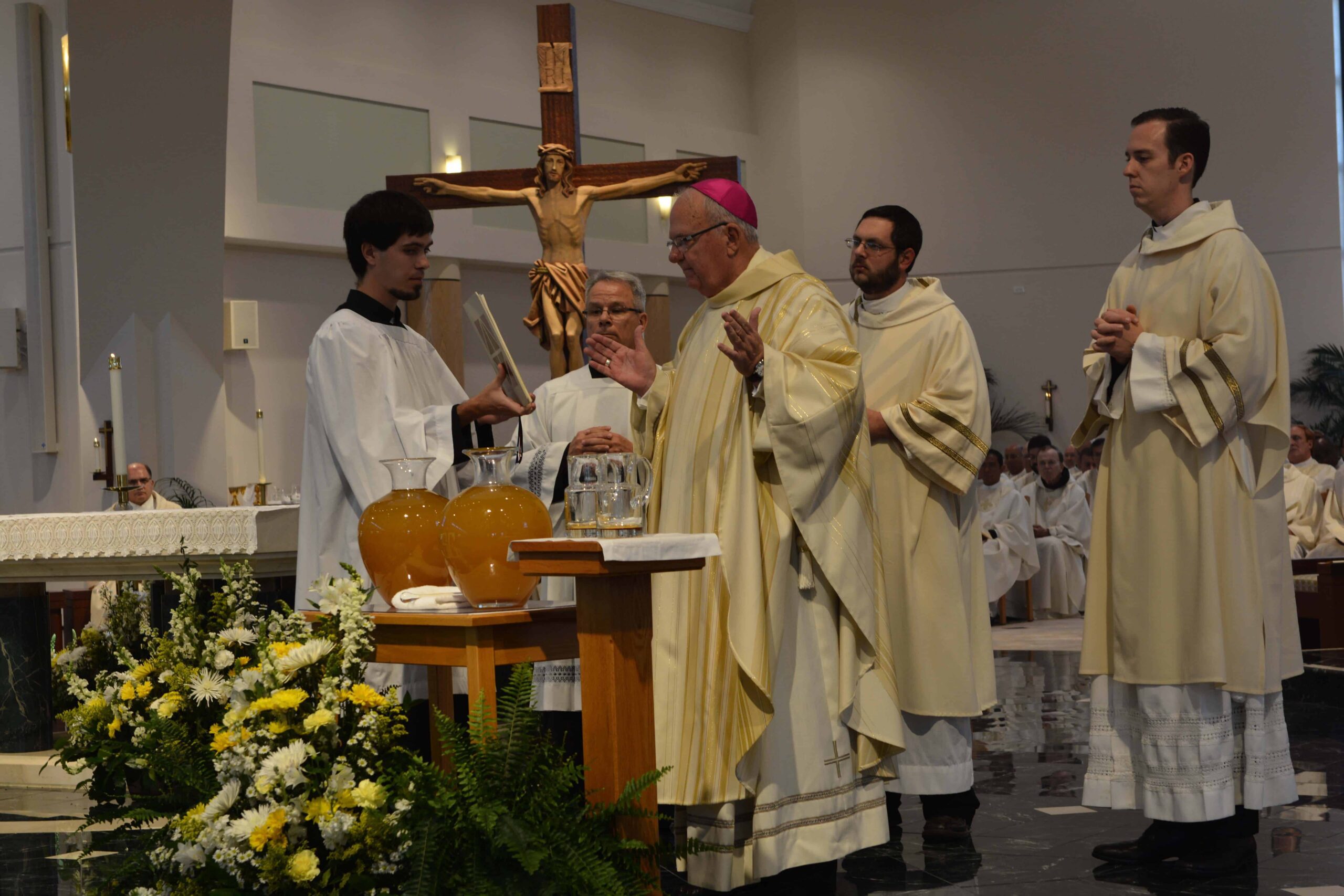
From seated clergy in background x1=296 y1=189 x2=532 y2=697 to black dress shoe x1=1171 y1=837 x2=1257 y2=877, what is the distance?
6.94ft

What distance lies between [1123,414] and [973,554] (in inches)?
30.5

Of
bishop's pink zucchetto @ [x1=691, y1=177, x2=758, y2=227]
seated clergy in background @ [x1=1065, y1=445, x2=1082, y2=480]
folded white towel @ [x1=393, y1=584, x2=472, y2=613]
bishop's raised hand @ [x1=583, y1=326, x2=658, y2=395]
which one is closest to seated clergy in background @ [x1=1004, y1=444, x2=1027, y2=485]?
seated clergy in background @ [x1=1065, y1=445, x2=1082, y2=480]

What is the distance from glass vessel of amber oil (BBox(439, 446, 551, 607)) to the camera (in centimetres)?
263

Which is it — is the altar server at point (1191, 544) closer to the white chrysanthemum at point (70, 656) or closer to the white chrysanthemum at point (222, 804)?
the white chrysanthemum at point (222, 804)

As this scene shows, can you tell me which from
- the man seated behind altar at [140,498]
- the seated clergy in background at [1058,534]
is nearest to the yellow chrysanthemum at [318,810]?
the man seated behind altar at [140,498]

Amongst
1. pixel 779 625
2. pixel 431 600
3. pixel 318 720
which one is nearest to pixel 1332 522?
pixel 779 625

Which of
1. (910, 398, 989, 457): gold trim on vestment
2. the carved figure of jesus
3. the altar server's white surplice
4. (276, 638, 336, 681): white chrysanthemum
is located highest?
the carved figure of jesus

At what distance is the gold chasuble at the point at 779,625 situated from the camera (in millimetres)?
3309

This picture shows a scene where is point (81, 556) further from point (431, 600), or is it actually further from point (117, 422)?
point (431, 600)

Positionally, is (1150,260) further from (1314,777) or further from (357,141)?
(357,141)

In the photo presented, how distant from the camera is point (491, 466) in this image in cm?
278

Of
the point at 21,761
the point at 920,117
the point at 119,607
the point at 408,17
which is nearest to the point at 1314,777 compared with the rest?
the point at 119,607

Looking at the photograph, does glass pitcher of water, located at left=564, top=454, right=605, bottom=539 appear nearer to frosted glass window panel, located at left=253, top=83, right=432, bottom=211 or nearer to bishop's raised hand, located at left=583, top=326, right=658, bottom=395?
bishop's raised hand, located at left=583, top=326, right=658, bottom=395

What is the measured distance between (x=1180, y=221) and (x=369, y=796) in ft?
9.45
